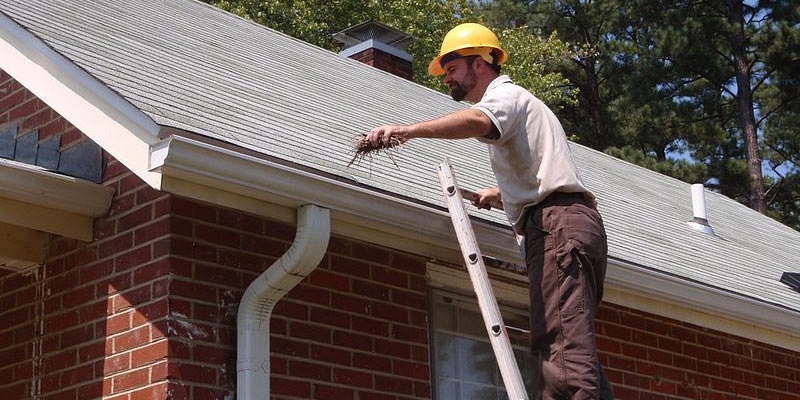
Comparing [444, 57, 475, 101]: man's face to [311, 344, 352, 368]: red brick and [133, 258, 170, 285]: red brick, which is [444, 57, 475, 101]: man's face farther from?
[133, 258, 170, 285]: red brick

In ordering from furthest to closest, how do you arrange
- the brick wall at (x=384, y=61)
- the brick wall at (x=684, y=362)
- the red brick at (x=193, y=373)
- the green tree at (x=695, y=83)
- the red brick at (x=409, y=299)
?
1. the green tree at (x=695, y=83)
2. the brick wall at (x=384, y=61)
3. the brick wall at (x=684, y=362)
4. the red brick at (x=409, y=299)
5. the red brick at (x=193, y=373)

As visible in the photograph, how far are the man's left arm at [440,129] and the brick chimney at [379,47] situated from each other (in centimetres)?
766

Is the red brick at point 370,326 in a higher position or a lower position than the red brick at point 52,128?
lower

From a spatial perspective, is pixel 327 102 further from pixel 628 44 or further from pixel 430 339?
pixel 628 44

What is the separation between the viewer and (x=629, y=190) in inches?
441

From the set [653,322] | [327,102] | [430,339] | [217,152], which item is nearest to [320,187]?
[217,152]

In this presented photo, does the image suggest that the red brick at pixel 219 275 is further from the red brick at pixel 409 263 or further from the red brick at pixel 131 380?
the red brick at pixel 409 263

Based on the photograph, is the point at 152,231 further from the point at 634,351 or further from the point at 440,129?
the point at 634,351

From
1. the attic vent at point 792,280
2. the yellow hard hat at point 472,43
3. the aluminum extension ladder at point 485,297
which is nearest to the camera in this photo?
the aluminum extension ladder at point 485,297

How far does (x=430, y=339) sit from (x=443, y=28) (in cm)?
2140

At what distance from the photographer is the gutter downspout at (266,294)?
5.43 m

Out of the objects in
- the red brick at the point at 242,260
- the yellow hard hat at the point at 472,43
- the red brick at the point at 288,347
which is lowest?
the red brick at the point at 288,347

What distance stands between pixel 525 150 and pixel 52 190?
2.13 meters

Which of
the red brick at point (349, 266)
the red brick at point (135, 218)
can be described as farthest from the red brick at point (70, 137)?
the red brick at point (349, 266)
